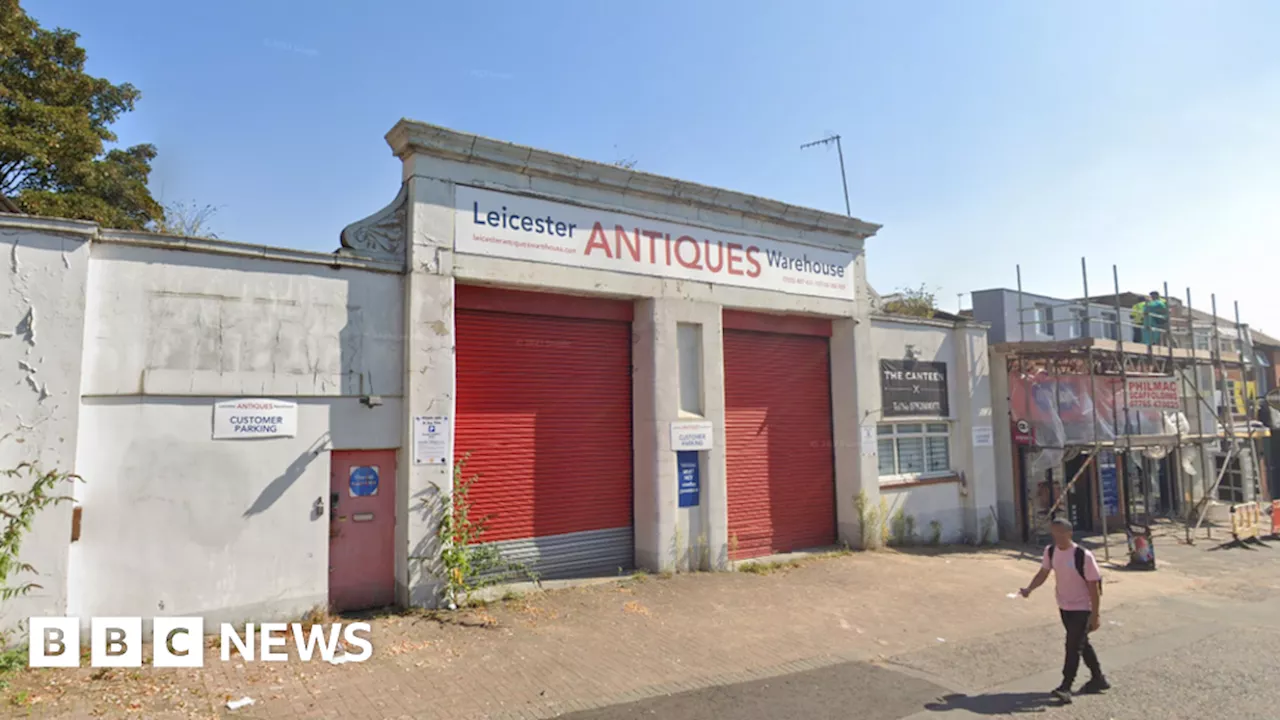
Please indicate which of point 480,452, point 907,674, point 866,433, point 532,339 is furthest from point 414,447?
point 866,433

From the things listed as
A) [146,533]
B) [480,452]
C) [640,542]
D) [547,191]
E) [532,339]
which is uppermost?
[547,191]

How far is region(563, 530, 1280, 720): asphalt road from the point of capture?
6301 millimetres

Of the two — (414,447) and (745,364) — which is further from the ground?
(745,364)

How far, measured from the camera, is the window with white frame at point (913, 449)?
14.8 metres

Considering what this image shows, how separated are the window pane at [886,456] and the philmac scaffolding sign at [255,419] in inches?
430

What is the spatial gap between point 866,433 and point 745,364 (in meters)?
2.91

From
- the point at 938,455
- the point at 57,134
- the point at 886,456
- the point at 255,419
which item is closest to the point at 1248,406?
the point at 938,455

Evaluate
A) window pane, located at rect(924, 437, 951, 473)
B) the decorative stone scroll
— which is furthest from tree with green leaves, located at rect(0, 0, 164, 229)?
window pane, located at rect(924, 437, 951, 473)

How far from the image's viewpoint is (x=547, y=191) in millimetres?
10727

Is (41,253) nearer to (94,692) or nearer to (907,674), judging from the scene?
(94,692)

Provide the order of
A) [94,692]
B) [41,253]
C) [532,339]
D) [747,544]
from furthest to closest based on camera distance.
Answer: [747,544] < [532,339] < [41,253] < [94,692]

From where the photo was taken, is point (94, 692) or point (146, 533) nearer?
point (94, 692)

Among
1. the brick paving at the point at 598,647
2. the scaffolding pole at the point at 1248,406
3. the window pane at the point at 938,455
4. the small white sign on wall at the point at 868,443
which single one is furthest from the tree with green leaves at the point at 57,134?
the scaffolding pole at the point at 1248,406

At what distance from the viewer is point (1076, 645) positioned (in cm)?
668
